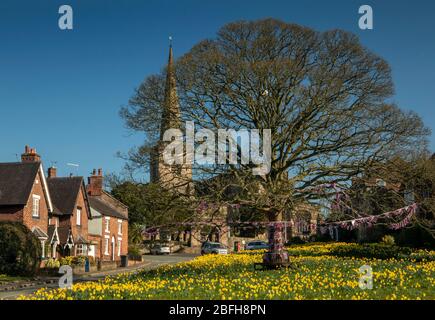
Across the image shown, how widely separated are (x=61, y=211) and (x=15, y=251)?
1198cm

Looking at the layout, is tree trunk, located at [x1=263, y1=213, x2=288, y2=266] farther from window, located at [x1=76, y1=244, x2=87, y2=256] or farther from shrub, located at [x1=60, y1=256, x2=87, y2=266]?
window, located at [x1=76, y1=244, x2=87, y2=256]

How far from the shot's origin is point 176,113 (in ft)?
71.6

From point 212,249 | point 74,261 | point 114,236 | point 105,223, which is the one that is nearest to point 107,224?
point 105,223

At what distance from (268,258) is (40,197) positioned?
93.3ft

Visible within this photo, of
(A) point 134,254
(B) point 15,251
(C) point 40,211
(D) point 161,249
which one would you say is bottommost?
(D) point 161,249

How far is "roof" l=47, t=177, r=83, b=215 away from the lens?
47.7 meters

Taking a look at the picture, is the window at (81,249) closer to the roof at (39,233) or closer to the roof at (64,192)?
the roof at (64,192)

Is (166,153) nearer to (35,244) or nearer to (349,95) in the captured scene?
(349,95)

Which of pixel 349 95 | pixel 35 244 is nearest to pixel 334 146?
pixel 349 95

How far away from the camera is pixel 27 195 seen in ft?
131

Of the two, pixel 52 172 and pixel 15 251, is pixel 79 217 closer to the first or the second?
pixel 52 172

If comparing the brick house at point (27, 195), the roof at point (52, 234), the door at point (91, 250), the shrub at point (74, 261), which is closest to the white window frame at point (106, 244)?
the door at point (91, 250)

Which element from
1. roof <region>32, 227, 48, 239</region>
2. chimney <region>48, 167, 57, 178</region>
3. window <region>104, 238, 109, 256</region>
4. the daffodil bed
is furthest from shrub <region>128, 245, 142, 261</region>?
the daffodil bed

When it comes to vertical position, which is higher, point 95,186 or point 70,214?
point 95,186
